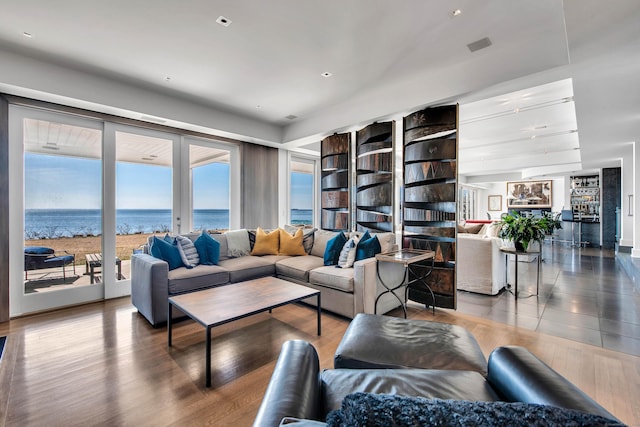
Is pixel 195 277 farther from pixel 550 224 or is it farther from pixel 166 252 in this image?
pixel 550 224

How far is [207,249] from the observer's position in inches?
150

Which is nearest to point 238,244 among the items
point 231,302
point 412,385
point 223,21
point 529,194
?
point 231,302

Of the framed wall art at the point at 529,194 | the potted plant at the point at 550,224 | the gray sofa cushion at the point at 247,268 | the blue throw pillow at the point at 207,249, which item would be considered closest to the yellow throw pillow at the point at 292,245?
the gray sofa cushion at the point at 247,268

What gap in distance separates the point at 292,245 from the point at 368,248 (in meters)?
1.39

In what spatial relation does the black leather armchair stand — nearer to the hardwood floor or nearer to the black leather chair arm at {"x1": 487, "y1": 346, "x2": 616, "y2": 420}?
the black leather chair arm at {"x1": 487, "y1": 346, "x2": 616, "y2": 420}

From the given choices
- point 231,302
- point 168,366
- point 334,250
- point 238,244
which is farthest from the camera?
point 238,244

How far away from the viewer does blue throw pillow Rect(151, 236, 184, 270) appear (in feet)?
11.0

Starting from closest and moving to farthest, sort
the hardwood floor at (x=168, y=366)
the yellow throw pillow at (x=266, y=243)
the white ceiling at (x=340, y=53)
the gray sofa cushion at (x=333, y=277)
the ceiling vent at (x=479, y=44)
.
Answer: the hardwood floor at (x=168, y=366) < the white ceiling at (x=340, y=53) < the ceiling vent at (x=479, y=44) < the gray sofa cushion at (x=333, y=277) < the yellow throw pillow at (x=266, y=243)

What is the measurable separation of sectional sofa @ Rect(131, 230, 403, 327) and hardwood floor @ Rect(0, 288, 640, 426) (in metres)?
0.23

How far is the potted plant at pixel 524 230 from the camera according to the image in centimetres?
370

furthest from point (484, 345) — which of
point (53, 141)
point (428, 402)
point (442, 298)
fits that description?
point (53, 141)

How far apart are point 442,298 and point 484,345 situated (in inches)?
34.5

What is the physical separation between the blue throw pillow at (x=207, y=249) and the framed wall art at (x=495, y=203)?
47.5 ft

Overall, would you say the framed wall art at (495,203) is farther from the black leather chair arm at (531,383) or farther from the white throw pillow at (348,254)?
the black leather chair arm at (531,383)
